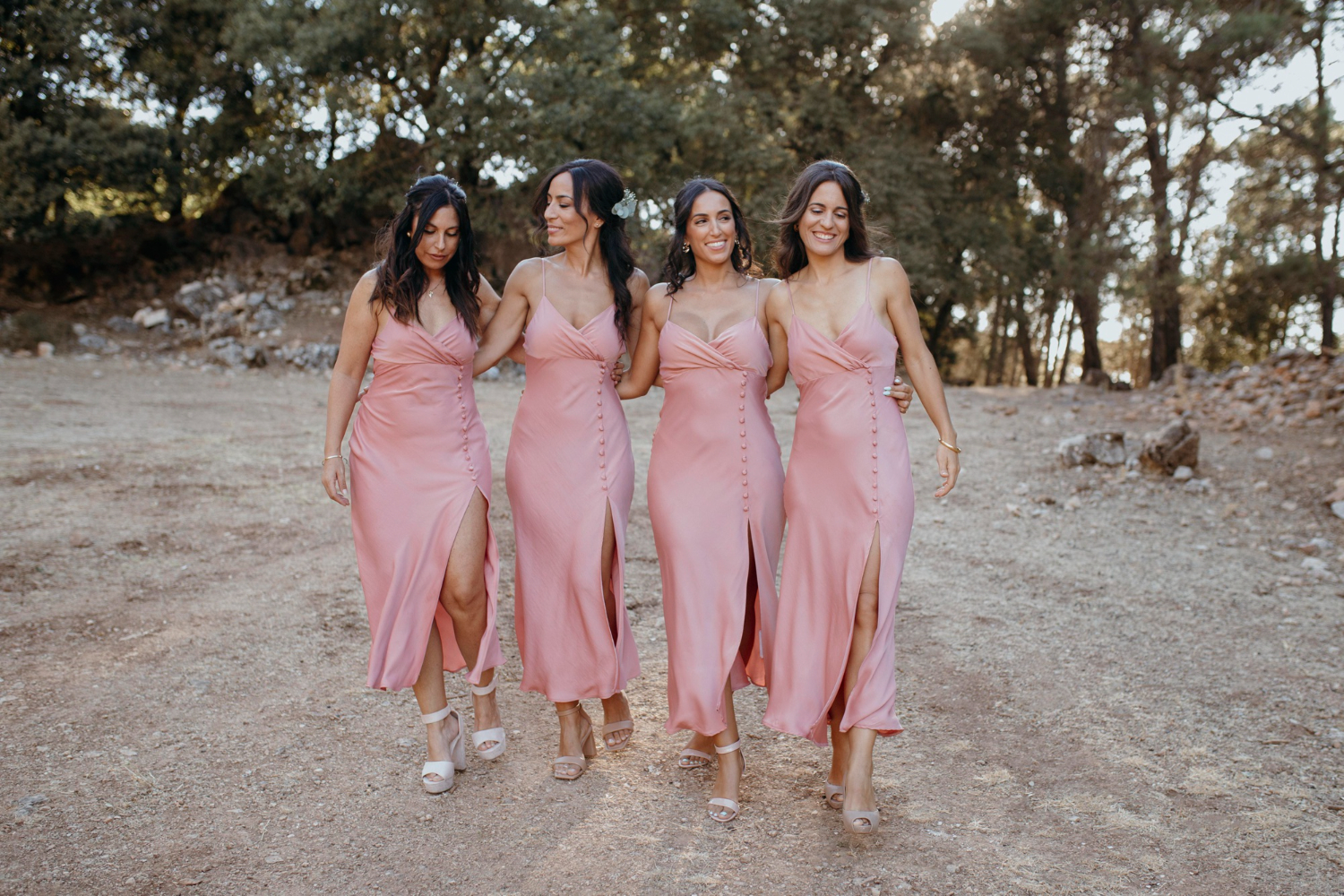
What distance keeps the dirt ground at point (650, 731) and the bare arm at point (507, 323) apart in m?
1.51

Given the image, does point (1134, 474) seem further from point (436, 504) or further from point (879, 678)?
point (436, 504)

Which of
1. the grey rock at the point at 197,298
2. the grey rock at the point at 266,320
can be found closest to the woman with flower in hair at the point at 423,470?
the grey rock at the point at 266,320

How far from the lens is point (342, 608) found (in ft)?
17.5

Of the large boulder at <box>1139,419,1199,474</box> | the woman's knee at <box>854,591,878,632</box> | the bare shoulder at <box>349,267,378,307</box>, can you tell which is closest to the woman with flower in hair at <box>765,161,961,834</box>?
the woman's knee at <box>854,591,878,632</box>

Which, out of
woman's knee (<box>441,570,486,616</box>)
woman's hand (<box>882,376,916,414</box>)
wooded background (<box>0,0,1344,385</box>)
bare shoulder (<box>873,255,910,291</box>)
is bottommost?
woman's knee (<box>441,570,486,616</box>)

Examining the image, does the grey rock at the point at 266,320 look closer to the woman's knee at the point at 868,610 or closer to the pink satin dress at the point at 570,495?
the pink satin dress at the point at 570,495

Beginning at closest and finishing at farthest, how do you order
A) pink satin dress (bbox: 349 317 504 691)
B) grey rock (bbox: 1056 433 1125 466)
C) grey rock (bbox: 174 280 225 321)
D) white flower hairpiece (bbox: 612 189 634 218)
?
pink satin dress (bbox: 349 317 504 691) < white flower hairpiece (bbox: 612 189 634 218) < grey rock (bbox: 1056 433 1125 466) < grey rock (bbox: 174 280 225 321)

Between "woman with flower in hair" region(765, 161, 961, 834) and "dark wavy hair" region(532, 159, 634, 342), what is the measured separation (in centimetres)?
63

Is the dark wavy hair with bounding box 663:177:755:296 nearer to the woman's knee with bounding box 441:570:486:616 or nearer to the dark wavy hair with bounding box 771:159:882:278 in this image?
the dark wavy hair with bounding box 771:159:882:278

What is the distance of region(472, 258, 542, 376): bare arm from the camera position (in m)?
3.72

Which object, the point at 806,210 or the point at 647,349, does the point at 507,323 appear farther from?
the point at 806,210

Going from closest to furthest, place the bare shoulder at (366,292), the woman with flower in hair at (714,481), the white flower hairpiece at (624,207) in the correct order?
the woman with flower in hair at (714,481) → the bare shoulder at (366,292) → the white flower hairpiece at (624,207)

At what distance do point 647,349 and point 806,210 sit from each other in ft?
2.58

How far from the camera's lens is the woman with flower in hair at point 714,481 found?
3336mm
